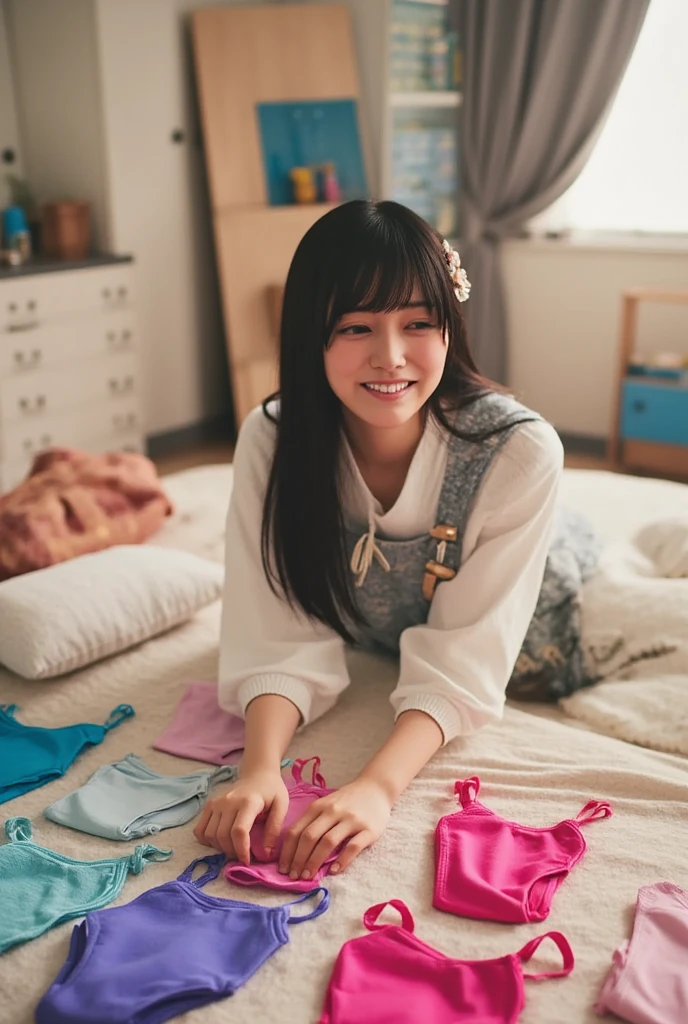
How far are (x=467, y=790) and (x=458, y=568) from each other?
0.31 metres

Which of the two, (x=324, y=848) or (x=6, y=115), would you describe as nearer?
(x=324, y=848)

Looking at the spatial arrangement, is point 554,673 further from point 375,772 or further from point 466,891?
point 466,891

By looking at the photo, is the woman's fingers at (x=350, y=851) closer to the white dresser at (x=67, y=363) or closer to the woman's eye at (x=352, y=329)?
the woman's eye at (x=352, y=329)

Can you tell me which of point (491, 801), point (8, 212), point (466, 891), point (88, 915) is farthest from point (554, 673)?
point (8, 212)

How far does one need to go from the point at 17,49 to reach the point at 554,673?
10.6ft

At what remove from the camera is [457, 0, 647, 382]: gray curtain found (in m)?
3.70

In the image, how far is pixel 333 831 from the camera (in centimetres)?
114

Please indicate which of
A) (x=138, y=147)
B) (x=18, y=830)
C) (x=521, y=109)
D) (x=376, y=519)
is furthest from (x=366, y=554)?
(x=521, y=109)

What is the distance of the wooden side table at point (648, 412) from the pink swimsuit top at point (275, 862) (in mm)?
2683

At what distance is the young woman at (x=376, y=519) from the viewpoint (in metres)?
1.25

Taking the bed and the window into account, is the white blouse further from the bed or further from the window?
the window

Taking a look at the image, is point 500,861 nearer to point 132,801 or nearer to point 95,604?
point 132,801

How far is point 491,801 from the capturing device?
50.2 inches

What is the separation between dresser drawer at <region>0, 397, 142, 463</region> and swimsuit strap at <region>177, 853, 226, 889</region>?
2519mm
